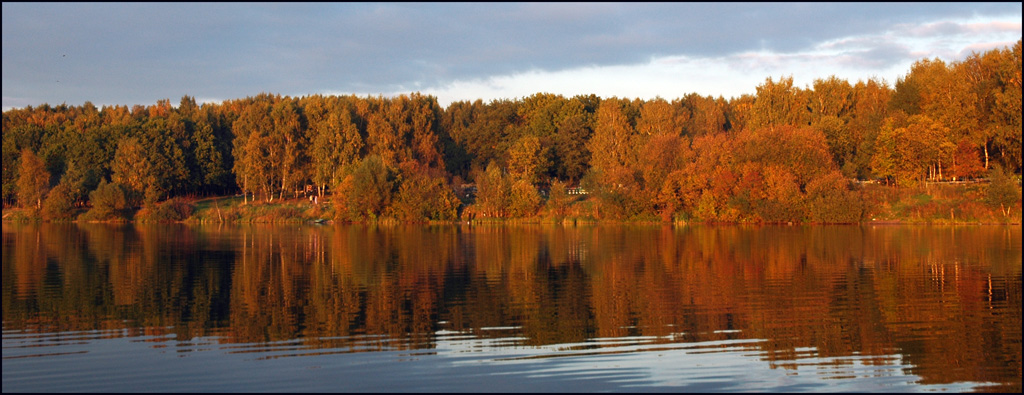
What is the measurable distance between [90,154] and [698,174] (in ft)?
212

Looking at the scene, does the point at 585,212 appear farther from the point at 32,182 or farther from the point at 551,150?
the point at 32,182

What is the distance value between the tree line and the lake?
35493 millimetres

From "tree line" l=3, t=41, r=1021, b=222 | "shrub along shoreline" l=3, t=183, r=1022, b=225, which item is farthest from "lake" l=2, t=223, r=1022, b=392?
"tree line" l=3, t=41, r=1021, b=222

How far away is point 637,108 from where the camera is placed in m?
94.4

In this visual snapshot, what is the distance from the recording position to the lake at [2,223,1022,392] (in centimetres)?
1145

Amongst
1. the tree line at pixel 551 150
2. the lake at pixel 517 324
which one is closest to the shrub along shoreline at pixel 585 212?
the tree line at pixel 551 150

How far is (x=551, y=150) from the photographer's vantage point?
3565 inches

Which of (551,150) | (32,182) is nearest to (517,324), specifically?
(551,150)

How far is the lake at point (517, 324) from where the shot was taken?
11.5 m

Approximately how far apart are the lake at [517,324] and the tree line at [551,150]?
35493 mm

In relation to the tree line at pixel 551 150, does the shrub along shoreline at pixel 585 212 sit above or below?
below

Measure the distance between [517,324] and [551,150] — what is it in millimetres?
75308

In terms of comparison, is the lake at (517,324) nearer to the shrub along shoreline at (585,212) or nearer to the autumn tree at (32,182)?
the shrub along shoreline at (585,212)

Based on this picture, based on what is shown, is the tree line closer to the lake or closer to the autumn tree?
the autumn tree
